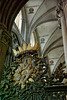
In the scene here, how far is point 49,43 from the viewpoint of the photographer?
14.3m

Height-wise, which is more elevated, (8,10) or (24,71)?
(8,10)

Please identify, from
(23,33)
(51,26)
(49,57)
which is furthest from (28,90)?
(49,57)

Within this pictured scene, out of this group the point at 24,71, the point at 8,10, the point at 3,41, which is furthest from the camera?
the point at 8,10

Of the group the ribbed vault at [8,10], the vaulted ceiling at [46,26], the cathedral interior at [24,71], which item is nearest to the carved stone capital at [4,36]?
the cathedral interior at [24,71]

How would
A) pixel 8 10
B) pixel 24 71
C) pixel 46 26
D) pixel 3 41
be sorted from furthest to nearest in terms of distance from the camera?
pixel 46 26, pixel 8 10, pixel 3 41, pixel 24 71

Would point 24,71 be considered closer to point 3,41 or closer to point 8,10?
point 3,41

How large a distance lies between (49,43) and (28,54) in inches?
454

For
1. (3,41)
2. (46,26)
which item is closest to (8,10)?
(3,41)

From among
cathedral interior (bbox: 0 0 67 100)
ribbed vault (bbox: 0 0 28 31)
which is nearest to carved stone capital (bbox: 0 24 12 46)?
cathedral interior (bbox: 0 0 67 100)

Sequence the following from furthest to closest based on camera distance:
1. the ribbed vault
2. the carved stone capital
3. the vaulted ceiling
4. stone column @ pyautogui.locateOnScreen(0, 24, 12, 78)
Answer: the vaulted ceiling, the ribbed vault, the carved stone capital, stone column @ pyautogui.locateOnScreen(0, 24, 12, 78)

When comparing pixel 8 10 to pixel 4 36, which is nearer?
pixel 4 36

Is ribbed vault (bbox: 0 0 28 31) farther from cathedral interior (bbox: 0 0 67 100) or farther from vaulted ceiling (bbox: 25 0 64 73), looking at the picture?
vaulted ceiling (bbox: 25 0 64 73)

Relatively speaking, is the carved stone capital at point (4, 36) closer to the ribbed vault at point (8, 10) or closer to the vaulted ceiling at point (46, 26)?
the ribbed vault at point (8, 10)

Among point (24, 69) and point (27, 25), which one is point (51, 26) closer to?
point (27, 25)
